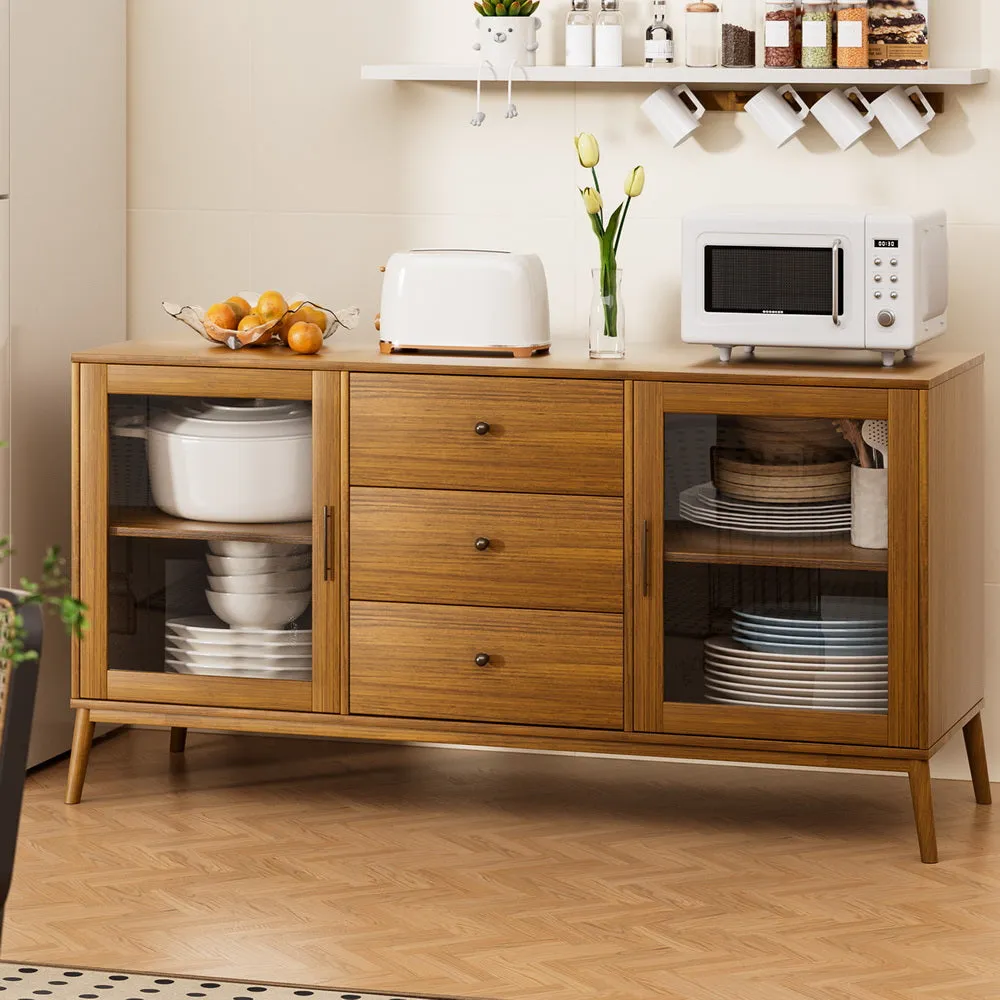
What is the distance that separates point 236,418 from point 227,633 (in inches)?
16.5

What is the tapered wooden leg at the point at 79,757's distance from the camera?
3.55 meters

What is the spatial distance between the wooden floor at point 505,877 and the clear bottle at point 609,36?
147 cm

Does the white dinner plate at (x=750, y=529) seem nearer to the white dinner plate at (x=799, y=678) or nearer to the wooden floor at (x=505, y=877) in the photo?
the white dinner plate at (x=799, y=678)

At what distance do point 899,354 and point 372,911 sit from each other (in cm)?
146

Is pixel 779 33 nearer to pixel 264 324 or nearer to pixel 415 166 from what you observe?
pixel 415 166

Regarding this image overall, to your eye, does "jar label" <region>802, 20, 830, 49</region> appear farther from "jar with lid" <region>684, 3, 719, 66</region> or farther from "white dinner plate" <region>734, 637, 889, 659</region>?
"white dinner plate" <region>734, 637, 889, 659</region>

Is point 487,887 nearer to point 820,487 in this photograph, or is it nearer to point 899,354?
point 820,487

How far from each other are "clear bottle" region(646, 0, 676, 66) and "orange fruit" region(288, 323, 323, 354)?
0.87m

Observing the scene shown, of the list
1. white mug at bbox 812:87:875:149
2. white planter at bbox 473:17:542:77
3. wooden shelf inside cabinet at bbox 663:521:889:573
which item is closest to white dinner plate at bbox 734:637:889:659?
wooden shelf inside cabinet at bbox 663:521:889:573

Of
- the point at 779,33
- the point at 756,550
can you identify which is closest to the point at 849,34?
the point at 779,33

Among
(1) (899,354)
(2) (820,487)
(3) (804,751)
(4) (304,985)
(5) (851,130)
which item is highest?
(5) (851,130)

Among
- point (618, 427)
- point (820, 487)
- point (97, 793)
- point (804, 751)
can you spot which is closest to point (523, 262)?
point (618, 427)

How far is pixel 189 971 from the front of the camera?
2732mm

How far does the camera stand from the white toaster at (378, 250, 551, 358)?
11.1ft
